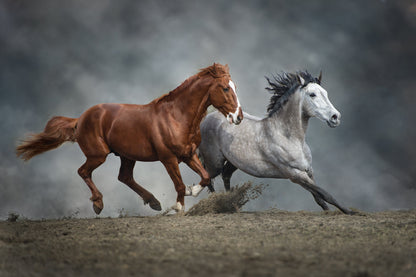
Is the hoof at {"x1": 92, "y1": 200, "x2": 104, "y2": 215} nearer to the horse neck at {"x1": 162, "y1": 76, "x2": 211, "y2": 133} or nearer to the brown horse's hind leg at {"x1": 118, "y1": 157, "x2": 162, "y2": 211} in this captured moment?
the brown horse's hind leg at {"x1": 118, "y1": 157, "x2": 162, "y2": 211}

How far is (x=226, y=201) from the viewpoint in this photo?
5.98 metres

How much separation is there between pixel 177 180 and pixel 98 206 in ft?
3.77

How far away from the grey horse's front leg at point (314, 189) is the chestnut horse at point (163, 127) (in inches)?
45.0

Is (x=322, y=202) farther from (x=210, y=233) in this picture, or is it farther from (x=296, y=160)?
(x=210, y=233)

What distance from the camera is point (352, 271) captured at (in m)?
2.70

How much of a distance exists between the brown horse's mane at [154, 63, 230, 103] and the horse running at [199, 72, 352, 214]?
94cm

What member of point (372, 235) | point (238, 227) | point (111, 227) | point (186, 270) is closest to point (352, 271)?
point (186, 270)

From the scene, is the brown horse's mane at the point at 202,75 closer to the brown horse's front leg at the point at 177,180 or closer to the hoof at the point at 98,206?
the brown horse's front leg at the point at 177,180

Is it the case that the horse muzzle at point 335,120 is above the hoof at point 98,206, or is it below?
above

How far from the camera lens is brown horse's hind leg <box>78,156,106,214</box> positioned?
5779mm

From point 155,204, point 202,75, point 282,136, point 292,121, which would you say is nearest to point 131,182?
point 155,204

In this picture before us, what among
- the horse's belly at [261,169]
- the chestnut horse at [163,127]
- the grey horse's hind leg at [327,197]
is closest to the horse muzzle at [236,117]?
the chestnut horse at [163,127]

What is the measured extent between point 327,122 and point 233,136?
52.5 inches

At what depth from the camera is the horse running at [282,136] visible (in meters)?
5.64
